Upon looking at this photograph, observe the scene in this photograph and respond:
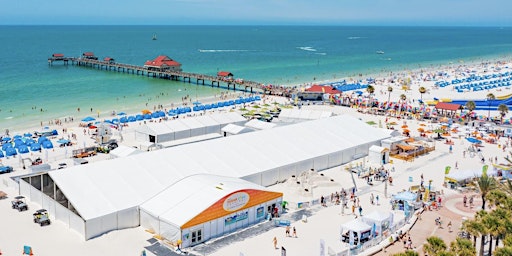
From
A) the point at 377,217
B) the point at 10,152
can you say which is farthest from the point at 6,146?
the point at 377,217

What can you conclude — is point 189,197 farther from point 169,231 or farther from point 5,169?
point 5,169

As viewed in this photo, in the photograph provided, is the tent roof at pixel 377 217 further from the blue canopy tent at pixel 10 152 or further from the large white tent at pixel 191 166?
the blue canopy tent at pixel 10 152

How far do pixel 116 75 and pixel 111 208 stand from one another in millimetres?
74458

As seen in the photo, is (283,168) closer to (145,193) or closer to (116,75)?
(145,193)

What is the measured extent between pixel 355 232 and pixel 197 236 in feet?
22.6

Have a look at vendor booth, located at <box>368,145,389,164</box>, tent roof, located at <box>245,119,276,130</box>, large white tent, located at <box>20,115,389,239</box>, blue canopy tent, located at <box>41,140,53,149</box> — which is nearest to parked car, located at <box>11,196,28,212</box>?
large white tent, located at <box>20,115,389,239</box>

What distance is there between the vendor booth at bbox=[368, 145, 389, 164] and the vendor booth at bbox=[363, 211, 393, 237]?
11914 millimetres

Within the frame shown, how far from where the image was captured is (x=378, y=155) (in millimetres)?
34406

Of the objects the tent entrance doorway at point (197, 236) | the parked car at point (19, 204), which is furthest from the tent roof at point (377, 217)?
the parked car at point (19, 204)

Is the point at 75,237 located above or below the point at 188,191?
below

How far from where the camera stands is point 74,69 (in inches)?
4008

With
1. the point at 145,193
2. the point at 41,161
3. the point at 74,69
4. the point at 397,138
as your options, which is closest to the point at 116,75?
the point at 74,69

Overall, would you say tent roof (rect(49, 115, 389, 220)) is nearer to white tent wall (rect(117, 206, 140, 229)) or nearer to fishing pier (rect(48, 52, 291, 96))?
white tent wall (rect(117, 206, 140, 229))

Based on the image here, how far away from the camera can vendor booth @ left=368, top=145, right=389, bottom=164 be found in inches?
1353
